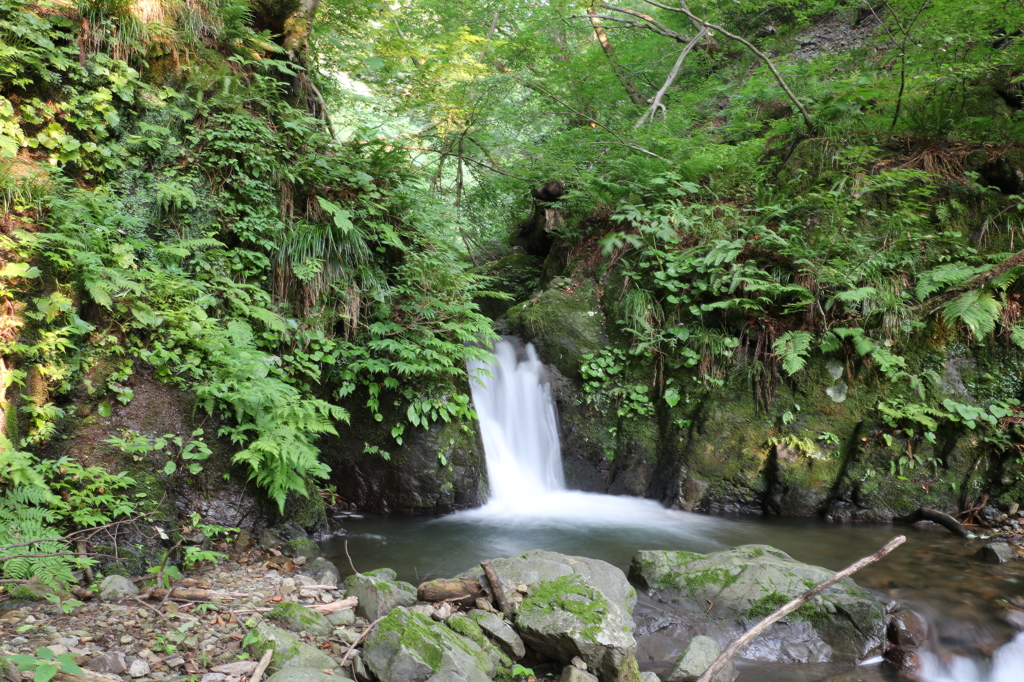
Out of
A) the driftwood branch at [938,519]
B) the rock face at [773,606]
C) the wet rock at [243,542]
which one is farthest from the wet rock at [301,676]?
the driftwood branch at [938,519]

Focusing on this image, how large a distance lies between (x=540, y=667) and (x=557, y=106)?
10.1 meters

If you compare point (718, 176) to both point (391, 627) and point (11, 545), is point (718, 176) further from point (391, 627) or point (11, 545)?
point (11, 545)

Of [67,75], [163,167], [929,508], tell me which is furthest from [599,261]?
[67,75]

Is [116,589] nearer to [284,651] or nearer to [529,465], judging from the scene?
[284,651]

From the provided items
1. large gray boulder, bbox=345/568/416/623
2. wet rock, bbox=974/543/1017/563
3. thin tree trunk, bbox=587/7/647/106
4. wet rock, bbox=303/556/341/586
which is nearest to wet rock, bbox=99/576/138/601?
wet rock, bbox=303/556/341/586

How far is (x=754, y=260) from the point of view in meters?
7.44

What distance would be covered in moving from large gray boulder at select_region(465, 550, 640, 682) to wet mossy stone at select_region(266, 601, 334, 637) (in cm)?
113

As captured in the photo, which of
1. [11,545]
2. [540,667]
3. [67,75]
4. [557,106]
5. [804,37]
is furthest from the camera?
[804,37]

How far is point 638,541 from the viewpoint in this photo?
5797mm

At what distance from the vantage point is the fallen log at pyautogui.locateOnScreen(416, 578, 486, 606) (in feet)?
12.8

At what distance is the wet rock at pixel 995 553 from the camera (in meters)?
5.30

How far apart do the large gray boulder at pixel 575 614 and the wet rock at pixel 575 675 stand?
0.12 m

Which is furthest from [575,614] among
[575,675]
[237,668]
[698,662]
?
[237,668]

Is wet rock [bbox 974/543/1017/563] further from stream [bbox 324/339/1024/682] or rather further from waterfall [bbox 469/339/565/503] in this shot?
waterfall [bbox 469/339/565/503]
